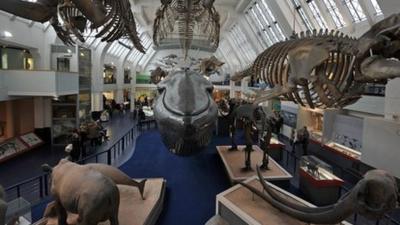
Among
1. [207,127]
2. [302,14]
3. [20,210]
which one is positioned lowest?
[20,210]

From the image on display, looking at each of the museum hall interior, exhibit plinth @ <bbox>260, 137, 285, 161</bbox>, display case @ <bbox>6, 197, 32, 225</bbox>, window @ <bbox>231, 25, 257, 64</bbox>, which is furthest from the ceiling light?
window @ <bbox>231, 25, 257, 64</bbox>

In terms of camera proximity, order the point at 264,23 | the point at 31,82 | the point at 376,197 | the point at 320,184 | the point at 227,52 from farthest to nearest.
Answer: the point at 227,52
the point at 264,23
the point at 31,82
the point at 320,184
the point at 376,197

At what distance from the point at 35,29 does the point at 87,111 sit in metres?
4.71

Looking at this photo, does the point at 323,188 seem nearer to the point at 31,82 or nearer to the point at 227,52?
the point at 31,82

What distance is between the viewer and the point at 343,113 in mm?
11320

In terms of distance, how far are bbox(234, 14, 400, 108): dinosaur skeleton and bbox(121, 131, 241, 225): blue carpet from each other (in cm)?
248

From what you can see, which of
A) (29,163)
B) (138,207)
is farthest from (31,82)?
(138,207)

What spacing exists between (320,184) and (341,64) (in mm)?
3083

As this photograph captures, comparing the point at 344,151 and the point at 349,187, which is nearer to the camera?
the point at 349,187

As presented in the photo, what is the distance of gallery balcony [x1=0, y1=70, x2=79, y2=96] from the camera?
9.74 meters

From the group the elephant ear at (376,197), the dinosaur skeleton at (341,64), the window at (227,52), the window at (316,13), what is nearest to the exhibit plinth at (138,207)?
the dinosaur skeleton at (341,64)

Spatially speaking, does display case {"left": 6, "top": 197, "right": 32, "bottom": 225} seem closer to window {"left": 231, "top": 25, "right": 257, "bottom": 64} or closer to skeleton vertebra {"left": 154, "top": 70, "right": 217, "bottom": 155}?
skeleton vertebra {"left": 154, "top": 70, "right": 217, "bottom": 155}

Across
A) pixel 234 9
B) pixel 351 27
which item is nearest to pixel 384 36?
pixel 351 27

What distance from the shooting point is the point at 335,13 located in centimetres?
1120
